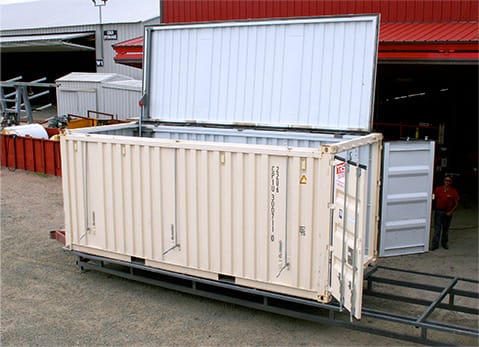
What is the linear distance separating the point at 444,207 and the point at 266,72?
4590 millimetres

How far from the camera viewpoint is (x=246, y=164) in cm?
755

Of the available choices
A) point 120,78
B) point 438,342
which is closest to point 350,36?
point 438,342

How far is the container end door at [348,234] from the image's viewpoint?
22.0ft

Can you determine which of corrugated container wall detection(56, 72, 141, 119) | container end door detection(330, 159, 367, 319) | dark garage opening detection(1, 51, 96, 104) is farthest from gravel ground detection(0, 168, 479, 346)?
dark garage opening detection(1, 51, 96, 104)

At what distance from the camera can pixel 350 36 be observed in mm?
9289

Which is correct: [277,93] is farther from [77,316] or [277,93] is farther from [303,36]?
[77,316]

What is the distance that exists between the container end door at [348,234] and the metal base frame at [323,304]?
37cm

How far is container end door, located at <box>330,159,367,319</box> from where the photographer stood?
6707mm

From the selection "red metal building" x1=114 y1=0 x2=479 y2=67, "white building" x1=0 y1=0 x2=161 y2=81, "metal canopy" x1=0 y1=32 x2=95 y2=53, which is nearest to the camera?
"red metal building" x1=114 y1=0 x2=479 y2=67

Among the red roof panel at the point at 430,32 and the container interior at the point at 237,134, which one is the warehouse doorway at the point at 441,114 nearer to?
the red roof panel at the point at 430,32

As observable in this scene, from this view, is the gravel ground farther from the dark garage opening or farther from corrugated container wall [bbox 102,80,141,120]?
the dark garage opening

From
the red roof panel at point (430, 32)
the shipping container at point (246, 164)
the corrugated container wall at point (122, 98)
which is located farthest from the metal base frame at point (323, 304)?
the corrugated container wall at point (122, 98)

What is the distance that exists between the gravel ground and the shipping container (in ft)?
1.94

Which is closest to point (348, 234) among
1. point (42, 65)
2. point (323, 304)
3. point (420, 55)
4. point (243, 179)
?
point (323, 304)
